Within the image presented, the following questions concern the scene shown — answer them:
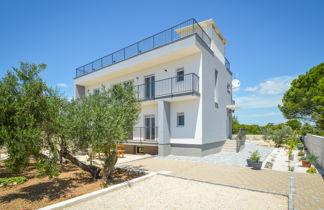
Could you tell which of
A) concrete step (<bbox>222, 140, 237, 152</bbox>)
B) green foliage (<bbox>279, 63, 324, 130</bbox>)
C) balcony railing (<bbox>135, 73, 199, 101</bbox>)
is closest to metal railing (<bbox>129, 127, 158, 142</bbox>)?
balcony railing (<bbox>135, 73, 199, 101</bbox>)

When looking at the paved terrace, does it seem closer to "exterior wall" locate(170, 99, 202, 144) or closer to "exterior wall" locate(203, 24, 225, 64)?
"exterior wall" locate(170, 99, 202, 144)

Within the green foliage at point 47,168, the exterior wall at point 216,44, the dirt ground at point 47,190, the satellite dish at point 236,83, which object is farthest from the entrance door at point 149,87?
the green foliage at point 47,168

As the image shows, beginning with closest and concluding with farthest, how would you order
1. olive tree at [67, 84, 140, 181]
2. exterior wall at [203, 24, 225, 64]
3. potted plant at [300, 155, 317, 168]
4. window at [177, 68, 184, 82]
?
olive tree at [67, 84, 140, 181]
potted plant at [300, 155, 317, 168]
window at [177, 68, 184, 82]
exterior wall at [203, 24, 225, 64]

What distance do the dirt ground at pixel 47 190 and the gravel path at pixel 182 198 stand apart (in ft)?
2.93

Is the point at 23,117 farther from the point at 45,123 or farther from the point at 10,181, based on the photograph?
the point at 10,181

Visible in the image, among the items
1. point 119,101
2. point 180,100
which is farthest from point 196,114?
point 119,101

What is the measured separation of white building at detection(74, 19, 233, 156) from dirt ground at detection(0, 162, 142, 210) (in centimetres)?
562

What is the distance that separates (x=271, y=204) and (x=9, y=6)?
1249 cm

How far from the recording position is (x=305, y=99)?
68.4 feet

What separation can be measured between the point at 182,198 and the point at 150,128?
9.52 m

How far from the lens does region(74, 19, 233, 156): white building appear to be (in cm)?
1221

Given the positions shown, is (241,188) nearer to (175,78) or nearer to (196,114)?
(196,114)

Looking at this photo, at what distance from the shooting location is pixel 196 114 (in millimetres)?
12336

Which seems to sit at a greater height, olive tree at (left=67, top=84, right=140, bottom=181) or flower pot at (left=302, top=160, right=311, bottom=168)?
olive tree at (left=67, top=84, right=140, bottom=181)
